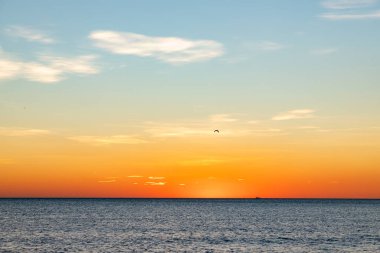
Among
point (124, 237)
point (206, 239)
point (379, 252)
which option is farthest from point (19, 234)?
point (379, 252)

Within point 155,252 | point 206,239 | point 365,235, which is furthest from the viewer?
point 365,235

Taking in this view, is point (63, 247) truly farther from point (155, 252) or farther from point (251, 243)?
point (251, 243)

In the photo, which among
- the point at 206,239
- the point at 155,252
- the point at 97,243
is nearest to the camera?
the point at 155,252

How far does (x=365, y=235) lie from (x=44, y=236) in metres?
57.3

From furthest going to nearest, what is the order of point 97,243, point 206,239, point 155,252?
point 206,239 < point 97,243 < point 155,252

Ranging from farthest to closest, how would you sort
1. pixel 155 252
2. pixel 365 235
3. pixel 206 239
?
pixel 365 235 → pixel 206 239 → pixel 155 252

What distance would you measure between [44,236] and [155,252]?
27.8 meters

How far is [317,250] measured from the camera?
245 feet

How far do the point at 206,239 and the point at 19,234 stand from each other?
1290 inches

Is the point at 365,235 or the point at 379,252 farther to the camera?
the point at 365,235

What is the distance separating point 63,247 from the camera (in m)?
74.9

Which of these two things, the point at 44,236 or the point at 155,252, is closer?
the point at 155,252

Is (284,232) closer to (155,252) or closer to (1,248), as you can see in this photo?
(155,252)

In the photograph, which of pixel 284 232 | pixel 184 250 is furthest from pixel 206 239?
pixel 284 232
